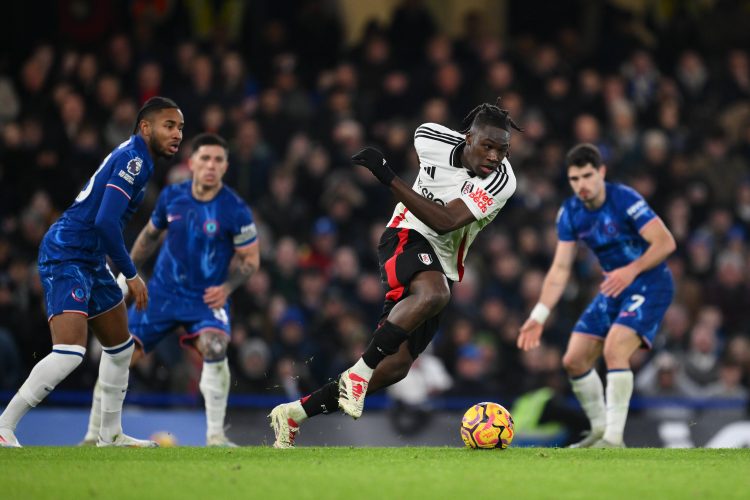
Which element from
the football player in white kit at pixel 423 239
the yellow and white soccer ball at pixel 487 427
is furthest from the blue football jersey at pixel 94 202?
the yellow and white soccer ball at pixel 487 427

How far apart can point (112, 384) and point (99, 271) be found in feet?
2.95

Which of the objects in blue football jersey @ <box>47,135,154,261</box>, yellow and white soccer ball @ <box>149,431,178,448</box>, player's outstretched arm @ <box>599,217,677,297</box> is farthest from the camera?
yellow and white soccer ball @ <box>149,431,178,448</box>

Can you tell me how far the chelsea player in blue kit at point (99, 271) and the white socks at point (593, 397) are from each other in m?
3.69

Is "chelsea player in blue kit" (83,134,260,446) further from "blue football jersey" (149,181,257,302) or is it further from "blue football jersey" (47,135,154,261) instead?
"blue football jersey" (47,135,154,261)

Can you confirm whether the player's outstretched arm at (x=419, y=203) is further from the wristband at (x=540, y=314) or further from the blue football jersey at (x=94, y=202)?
the wristband at (x=540, y=314)

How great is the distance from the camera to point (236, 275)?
33.4 ft

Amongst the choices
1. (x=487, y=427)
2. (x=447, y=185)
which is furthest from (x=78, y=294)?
(x=487, y=427)

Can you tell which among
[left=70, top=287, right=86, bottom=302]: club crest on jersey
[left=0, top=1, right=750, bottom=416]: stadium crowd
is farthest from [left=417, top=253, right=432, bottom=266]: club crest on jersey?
[left=0, top=1, right=750, bottom=416]: stadium crowd

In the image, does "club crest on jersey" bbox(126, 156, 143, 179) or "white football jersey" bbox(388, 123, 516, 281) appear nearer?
"club crest on jersey" bbox(126, 156, 143, 179)

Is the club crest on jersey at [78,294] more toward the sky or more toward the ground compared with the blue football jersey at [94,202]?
more toward the ground

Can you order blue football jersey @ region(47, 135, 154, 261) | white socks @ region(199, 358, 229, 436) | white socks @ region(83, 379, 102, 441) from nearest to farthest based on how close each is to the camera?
blue football jersey @ region(47, 135, 154, 261) < white socks @ region(83, 379, 102, 441) < white socks @ region(199, 358, 229, 436)

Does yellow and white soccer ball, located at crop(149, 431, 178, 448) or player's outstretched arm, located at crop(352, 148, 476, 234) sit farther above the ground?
player's outstretched arm, located at crop(352, 148, 476, 234)

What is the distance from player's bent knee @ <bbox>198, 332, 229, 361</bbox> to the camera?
9977 millimetres

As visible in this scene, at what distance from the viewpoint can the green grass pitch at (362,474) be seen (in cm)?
625
